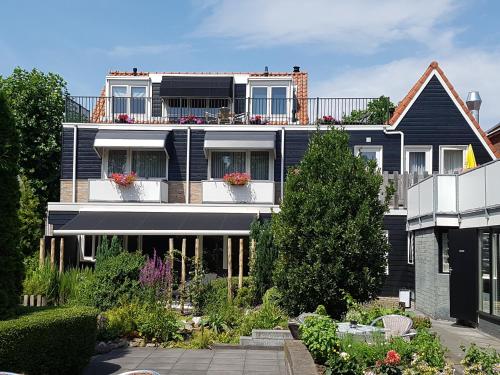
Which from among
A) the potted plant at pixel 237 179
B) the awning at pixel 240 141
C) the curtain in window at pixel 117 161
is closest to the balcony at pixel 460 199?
the awning at pixel 240 141

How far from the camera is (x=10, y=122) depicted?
10508 millimetres

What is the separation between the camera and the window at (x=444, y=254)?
60.7ft

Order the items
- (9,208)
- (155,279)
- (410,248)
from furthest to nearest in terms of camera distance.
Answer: (410,248), (155,279), (9,208)

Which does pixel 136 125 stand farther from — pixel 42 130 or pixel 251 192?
pixel 42 130

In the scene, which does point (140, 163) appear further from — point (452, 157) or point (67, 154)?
point (452, 157)

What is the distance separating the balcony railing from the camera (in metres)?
27.6

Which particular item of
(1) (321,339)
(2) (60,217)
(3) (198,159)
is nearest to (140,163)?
(3) (198,159)

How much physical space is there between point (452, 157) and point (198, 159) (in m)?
9.94

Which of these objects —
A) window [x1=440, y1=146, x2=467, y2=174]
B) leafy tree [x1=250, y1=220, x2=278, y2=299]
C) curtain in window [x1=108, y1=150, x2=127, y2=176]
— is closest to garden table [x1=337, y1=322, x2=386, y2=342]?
leafy tree [x1=250, y1=220, x2=278, y2=299]

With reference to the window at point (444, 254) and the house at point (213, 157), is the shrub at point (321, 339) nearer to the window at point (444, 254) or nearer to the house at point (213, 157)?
the window at point (444, 254)

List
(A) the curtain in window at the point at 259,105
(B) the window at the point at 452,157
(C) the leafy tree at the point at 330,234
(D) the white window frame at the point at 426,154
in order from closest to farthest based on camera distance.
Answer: (C) the leafy tree at the point at 330,234
(B) the window at the point at 452,157
(D) the white window frame at the point at 426,154
(A) the curtain in window at the point at 259,105

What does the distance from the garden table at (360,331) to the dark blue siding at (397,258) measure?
13.6 m

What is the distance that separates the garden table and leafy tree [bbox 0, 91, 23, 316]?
505 centimetres

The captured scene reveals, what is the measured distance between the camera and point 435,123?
2650cm
